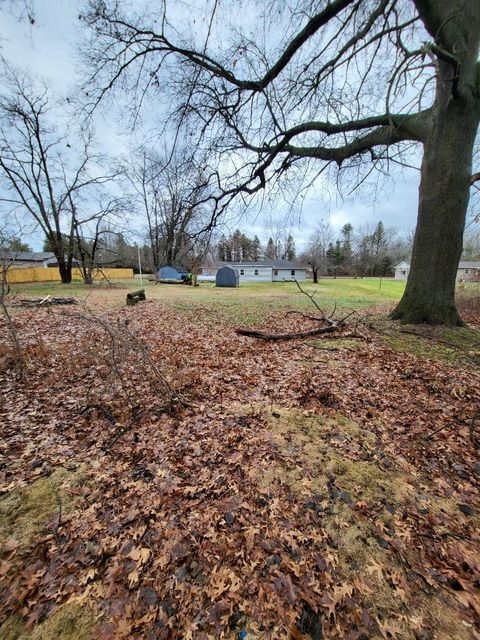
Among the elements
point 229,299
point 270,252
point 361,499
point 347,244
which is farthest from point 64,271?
point 347,244

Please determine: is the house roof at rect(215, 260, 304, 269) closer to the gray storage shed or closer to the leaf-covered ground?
the gray storage shed

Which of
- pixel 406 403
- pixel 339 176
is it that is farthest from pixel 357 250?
pixel 406 403

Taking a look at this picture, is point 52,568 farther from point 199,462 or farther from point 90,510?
point 199,462

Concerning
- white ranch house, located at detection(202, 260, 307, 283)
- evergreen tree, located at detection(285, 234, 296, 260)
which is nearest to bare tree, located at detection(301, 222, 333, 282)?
white ranch house, located at detection(202, 260, 307, 283)

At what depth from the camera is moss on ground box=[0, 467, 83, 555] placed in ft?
7.30

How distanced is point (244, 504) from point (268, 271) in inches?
1702

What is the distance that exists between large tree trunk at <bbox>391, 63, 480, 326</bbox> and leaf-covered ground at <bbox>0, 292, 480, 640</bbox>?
1.96m

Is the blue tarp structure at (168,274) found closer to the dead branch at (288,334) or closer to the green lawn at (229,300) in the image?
the green lawn at (229,300)

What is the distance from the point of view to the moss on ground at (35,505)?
7.30 ft

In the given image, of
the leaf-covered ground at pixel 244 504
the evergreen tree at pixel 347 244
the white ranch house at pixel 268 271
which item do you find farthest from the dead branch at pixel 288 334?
the evergreen tree at pixel 347 244

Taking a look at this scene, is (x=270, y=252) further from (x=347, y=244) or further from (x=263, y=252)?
(x=347, y=244)

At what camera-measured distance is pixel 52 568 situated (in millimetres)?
1953

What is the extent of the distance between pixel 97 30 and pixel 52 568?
652 centimetres

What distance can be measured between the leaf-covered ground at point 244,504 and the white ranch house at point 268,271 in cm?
3945
